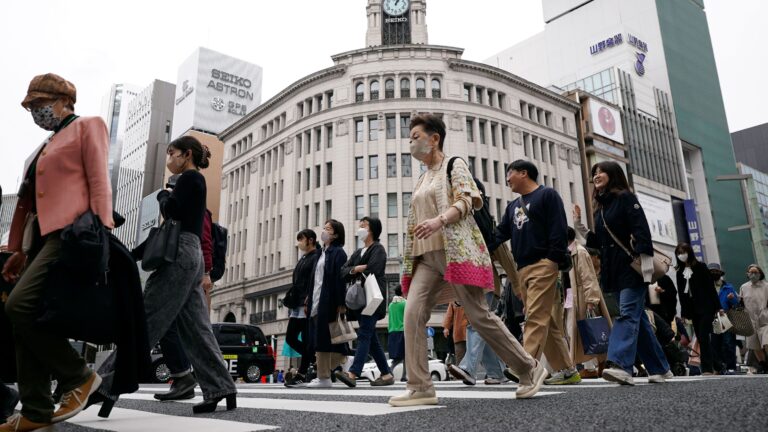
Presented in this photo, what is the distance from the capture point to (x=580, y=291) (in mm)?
6379

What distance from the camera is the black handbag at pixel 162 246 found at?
3.15 metres

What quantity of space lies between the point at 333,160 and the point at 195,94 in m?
41.3

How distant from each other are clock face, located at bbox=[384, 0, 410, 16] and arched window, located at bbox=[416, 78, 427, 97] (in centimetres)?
1122

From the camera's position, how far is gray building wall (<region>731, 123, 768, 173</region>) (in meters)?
92.1

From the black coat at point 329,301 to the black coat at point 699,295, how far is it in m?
4.81

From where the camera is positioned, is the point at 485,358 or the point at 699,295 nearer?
the point at 485,358

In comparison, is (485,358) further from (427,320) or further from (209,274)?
(209,274)

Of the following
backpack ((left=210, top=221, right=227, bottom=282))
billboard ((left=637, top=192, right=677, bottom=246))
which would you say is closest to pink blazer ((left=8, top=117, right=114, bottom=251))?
backpack ((left=210, top=221, right=227, bottom=282))

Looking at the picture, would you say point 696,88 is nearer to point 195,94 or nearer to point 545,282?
point 195,94

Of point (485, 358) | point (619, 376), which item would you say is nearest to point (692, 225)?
point (485, 358)

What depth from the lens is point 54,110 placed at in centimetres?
292

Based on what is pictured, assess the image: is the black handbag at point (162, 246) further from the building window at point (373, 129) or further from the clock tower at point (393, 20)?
the clock tower at point (393, 20)

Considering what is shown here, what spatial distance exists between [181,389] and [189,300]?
1472mm

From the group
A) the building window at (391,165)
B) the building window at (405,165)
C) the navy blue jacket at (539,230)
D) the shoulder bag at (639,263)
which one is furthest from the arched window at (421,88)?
the navy blue jacket at (539,230)
